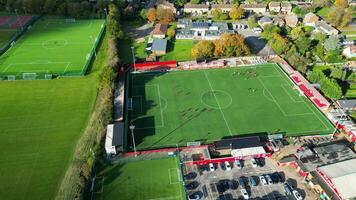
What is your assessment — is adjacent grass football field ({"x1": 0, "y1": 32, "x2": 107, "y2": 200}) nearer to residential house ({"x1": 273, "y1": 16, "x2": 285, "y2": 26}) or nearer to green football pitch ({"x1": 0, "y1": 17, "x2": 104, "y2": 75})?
green football pitch ({"x1": 0, "y1": 17, "x2": 104, "y2": 75})

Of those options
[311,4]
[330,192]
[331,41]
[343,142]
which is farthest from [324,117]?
[311,4]

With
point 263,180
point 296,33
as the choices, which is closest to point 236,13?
point 296,33

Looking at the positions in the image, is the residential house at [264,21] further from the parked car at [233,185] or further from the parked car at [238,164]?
the parked car at [233,185]

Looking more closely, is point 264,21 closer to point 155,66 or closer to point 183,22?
point 183,22

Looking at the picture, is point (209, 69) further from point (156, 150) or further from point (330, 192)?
point (330, 192)

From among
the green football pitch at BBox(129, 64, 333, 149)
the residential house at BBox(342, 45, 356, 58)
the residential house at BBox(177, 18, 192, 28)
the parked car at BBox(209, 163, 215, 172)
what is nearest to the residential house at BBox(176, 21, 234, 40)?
the residential house at BBox(177, 18, 192, 28)

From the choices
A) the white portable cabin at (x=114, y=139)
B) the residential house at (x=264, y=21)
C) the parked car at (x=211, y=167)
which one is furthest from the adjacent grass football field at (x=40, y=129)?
the residential house at (x=264, y=21)
